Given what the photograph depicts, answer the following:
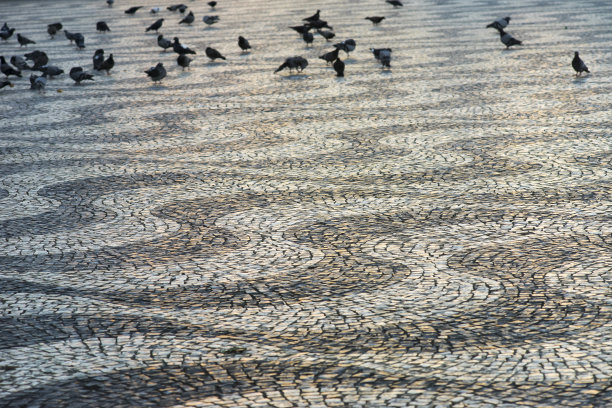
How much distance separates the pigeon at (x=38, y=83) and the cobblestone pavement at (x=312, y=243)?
0.30m

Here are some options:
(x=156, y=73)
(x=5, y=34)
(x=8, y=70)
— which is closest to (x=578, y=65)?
(x=156, y=73)

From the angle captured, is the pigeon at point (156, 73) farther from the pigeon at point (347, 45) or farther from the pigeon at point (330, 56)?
the pigeon at point (347, 45)

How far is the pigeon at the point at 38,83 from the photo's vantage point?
10.5 metres

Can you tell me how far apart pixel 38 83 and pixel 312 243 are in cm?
686

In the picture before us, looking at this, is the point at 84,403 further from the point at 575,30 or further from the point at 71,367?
the point at 575,30

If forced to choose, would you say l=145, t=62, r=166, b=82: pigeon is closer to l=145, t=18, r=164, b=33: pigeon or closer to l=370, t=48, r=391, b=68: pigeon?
l=370, t=48, r=391, b=68: pigeon

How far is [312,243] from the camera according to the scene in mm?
4719

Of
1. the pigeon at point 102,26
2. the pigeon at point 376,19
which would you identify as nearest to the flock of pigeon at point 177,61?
the pigeon at point 376,19

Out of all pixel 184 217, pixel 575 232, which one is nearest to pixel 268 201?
pixel 184 217

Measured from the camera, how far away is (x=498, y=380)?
3080 mm

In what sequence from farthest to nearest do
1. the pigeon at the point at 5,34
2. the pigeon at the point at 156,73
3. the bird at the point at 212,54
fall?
the pigeon at the point at 5,34 < the bird at the point at 212,54 < the pigeon at the point at 156,73

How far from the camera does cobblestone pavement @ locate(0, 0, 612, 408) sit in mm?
3184

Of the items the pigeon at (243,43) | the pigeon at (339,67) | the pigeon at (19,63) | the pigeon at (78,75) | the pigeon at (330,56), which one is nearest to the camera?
the pigeon at (339,67)

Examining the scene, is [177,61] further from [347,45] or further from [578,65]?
[578,65]
